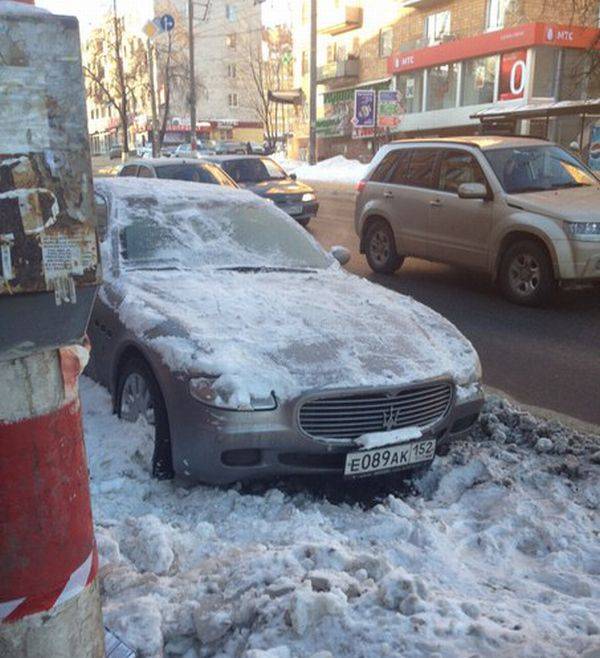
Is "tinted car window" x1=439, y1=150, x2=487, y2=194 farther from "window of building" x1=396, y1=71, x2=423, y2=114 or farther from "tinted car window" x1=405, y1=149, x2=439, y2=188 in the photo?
"window of building" x1=396, y1=71, x2=423, y2=114

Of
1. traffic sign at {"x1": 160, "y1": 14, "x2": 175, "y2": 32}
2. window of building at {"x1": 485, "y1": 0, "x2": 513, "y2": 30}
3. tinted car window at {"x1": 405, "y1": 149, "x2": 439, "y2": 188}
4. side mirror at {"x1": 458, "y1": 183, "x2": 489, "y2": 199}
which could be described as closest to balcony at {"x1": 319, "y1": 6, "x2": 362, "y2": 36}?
window of building at {"x1": 485, "y1": 0, "x2": 513, "y2": 30}

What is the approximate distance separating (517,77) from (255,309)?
101ft

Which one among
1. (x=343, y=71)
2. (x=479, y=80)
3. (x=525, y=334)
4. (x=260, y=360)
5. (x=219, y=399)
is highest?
(x=343, y=71)

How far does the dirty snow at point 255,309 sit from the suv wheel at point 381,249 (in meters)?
4.61

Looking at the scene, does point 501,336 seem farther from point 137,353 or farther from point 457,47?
point 457,47

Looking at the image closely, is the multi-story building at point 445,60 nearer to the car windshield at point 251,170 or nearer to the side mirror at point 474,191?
the car windshield at point 251,170

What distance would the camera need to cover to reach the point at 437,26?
3784 centimetres

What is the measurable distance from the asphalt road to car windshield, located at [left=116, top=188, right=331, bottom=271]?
1815 mm

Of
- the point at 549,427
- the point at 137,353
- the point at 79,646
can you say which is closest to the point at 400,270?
the point at 549,427

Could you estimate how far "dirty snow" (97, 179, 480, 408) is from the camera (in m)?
3.56

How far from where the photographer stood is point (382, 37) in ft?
141

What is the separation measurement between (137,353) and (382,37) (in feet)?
141

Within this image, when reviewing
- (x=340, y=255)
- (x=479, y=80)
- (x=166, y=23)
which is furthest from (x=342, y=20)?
(x=340, y=255)

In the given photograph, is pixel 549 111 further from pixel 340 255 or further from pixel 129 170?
pixel 340 255
